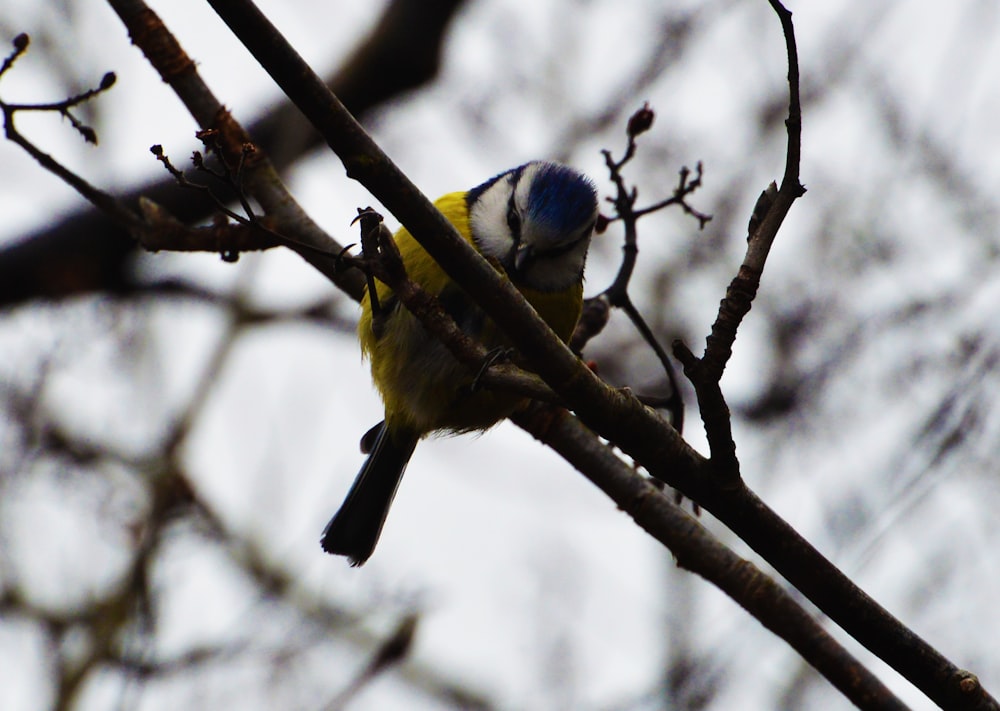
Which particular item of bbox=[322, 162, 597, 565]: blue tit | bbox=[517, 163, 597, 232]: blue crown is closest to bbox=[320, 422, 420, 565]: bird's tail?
bbox=[322, 162, 597, 565]: blue tit

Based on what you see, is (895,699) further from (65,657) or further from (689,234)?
(689,234)

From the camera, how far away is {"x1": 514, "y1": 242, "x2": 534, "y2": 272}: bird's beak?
328cm

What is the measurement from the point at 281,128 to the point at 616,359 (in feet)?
7.84

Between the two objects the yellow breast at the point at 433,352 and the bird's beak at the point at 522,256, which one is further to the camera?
the bird's beak at the point at 522,256

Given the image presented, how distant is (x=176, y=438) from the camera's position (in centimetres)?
427

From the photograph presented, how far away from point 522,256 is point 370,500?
1.03 meters

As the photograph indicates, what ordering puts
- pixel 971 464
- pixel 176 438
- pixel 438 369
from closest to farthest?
pixel 438 369, pixel 176 438, pixel 971 464

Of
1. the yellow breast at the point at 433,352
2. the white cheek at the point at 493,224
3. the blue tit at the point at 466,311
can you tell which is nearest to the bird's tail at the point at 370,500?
the blue tit at the point at 466,311

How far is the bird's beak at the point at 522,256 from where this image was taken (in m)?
3.28

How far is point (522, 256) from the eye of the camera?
10.8 ft

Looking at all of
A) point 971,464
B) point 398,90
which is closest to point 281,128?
point 398,90

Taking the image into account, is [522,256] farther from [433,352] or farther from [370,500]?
[370,500]

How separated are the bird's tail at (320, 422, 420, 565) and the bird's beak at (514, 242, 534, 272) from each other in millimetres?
781

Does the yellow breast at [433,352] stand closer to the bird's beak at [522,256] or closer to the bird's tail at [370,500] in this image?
the bird's beak at [522,256]
